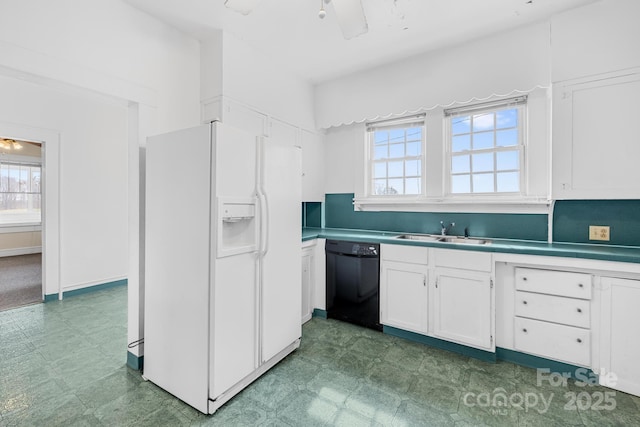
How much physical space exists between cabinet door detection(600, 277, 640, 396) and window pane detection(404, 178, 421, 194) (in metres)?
1.80

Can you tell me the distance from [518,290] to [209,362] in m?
→ 2.38

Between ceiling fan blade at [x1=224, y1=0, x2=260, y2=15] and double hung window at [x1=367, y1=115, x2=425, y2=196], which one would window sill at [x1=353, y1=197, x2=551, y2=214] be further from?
ceiling fan blade at [x1=224, y1=0, x2=260, y2=15]

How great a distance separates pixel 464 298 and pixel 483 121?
1851mm

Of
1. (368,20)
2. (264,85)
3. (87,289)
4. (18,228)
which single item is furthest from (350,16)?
(18,228)

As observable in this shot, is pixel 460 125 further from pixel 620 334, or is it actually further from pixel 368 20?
pixel 620 334

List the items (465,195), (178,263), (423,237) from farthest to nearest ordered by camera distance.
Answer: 1. (423,237)
2. (465,195)
3. (178,263)

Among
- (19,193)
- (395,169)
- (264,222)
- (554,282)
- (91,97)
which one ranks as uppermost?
(91,97)

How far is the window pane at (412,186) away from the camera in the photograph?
3389mm

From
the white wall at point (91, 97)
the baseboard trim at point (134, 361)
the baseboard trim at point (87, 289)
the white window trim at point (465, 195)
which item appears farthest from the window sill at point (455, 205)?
the baseboard trim at point (87, 289)

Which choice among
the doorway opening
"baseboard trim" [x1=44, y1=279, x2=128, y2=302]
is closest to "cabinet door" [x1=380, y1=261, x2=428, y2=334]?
"baseboard trim" [x1=44, y1=279, x2=128, y2=302]

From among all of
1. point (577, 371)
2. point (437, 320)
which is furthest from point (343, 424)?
point (577, 371)

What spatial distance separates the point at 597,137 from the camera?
86.8 inches

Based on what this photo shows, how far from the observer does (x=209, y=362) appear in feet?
5.71

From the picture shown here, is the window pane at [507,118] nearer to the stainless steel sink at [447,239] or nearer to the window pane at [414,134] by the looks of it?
the window pane at [414,134]
